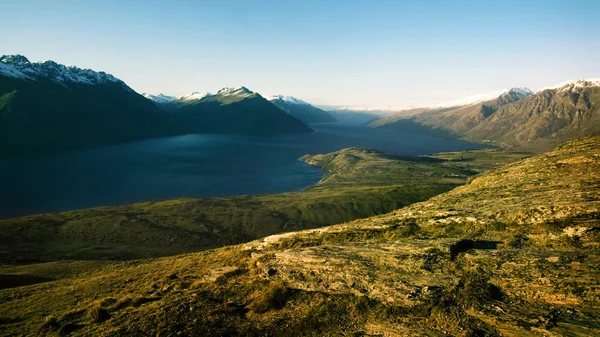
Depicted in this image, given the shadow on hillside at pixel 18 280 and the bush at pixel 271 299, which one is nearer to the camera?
the bush at pixel 271 299

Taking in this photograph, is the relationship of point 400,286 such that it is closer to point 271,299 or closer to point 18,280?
point 271,299

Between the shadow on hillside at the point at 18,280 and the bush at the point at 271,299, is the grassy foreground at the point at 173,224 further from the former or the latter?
the bush at the point at 271,299

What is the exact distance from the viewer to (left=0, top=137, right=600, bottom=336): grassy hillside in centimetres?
1662

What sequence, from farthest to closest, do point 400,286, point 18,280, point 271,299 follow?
point 18,280 < point 271,299 < point 400,286

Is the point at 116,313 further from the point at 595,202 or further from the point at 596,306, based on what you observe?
the point at 595,202

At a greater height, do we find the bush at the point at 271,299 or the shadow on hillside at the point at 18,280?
the bush at the point at 271,299

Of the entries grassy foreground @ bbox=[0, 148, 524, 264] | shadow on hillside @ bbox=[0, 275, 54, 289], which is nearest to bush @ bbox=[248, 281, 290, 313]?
shadow on hillside @ bbox=[0, 275, 54, 289]

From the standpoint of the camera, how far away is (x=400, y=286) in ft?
64.4

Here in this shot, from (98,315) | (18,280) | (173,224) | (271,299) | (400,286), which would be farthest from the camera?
(173,224)

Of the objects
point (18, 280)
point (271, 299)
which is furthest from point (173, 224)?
point (271, 299)

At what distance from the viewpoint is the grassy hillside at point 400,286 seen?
1662 cm

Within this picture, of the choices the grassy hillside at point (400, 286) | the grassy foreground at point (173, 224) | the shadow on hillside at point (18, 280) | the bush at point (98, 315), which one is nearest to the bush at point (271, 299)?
the grassy hillside at point (400, 286)

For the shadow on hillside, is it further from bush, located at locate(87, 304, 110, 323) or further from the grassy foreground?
the grassy foreground

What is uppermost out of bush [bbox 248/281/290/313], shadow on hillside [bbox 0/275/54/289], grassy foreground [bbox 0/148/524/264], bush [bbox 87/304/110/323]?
bush [bbox 248/281/290/313]
